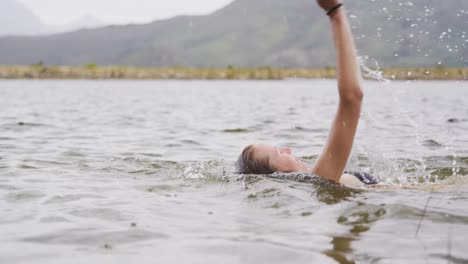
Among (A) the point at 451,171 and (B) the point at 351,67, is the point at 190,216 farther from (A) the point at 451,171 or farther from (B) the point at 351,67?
(A) the point at 451,171

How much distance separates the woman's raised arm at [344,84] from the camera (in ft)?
14.1

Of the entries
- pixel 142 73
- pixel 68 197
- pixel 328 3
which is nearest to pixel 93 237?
pixel 68 197

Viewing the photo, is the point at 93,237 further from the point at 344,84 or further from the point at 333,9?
the point at 333,9

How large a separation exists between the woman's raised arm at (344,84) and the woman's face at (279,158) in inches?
55.3

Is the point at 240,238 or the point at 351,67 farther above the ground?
the point at 351,67

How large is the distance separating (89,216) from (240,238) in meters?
1.44

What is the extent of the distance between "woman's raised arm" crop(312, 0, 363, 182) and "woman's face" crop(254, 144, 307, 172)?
1.41 m

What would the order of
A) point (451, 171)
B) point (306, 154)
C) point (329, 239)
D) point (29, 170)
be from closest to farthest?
1. point (329, 239)
2. point (29, 170)
3. point (451, 171)
4. point (306, 154)

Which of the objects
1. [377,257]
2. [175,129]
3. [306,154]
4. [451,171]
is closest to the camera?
[377,257]

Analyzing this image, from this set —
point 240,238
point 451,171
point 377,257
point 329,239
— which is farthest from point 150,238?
point 451,171

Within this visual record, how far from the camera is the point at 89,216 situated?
16.5 ft

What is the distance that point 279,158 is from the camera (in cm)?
643

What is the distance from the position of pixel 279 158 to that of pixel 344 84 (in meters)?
2.16

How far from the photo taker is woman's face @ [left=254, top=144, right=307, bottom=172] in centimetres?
632
